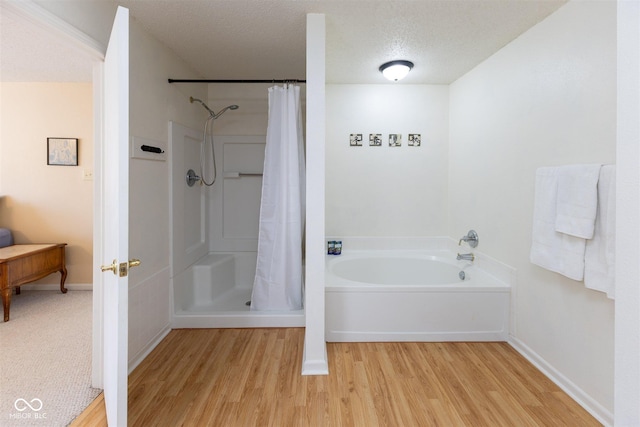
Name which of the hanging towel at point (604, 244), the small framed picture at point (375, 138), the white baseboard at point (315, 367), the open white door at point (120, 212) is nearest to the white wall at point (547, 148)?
the hanging towel at point (604, 244)

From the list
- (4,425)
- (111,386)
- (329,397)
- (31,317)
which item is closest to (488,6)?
(329,397)

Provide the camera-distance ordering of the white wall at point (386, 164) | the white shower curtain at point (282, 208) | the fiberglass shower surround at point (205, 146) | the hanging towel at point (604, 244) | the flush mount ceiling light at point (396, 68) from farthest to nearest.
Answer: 1. the white wall at point (386, 164)
2. the fiberglass shower surround at point (205, 146)
3. the flush mount ceiling light at point (396, 68)
4. the white shower curtain at point (282, 208)
5. the hanging towel at point (604, 244)

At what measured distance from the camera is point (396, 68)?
271 cm

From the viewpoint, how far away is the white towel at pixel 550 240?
1700 millimetres

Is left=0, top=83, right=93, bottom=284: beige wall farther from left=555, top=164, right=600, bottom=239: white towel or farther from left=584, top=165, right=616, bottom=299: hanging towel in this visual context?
left=584, top=165, right=616, bottom=299: hanging towel

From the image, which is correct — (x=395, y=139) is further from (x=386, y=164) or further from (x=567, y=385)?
(x=567, y=385)

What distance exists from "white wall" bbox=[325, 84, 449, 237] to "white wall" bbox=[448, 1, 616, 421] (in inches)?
18.8

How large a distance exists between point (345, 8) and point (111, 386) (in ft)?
7.71

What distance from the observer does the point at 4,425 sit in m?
1.58

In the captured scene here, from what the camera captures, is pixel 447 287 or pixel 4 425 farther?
pixel 447 287

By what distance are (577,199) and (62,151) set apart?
4709 mm

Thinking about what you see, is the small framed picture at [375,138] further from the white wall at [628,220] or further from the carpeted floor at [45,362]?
the carpeted floor at [45,362]

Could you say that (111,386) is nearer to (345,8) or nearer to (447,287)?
(447,287)

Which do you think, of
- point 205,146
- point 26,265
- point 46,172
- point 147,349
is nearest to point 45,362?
point 147,349
